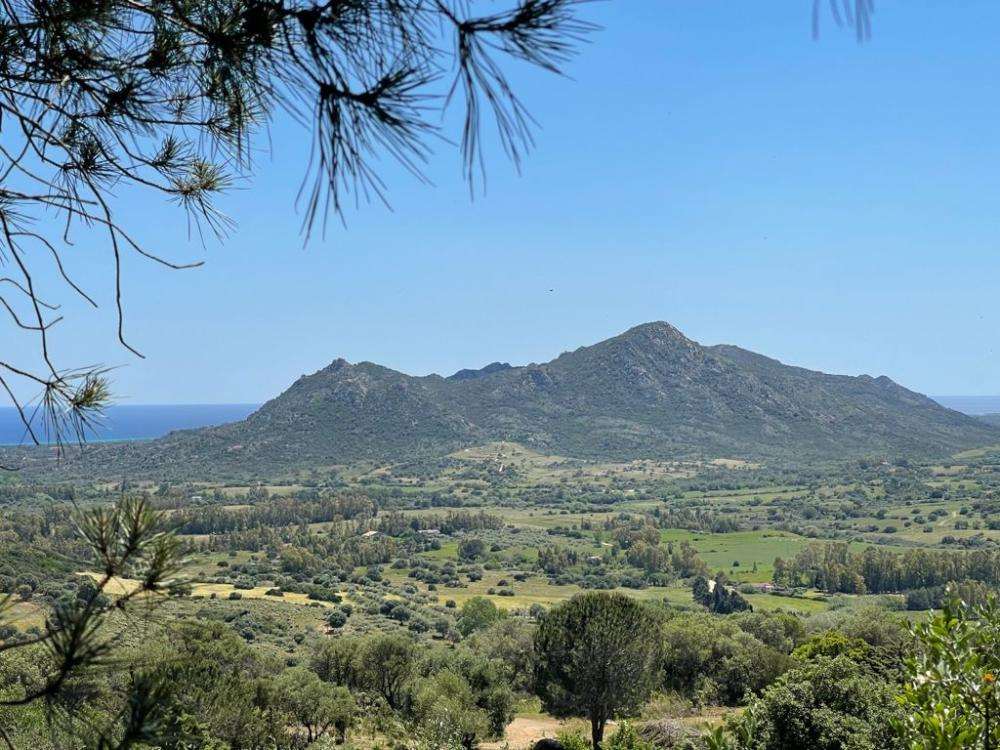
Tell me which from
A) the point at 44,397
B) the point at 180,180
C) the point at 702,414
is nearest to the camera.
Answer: the point at 44,397

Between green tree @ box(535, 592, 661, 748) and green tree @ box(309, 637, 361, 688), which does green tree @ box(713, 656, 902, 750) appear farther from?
green tree @ box(309, 637, 361, 688)

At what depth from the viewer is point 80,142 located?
2.98m

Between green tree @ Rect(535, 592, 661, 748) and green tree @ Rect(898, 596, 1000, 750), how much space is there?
18.1 meters

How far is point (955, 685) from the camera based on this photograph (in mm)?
3811

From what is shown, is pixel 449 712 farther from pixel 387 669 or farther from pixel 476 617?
pixel 476 617

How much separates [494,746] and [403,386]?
500 feet

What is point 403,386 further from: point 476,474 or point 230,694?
point 230,694

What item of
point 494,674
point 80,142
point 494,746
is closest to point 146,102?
point 80,142

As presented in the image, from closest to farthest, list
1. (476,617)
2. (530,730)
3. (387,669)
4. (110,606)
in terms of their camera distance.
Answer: (110,606), (530,730), (387,669), (476,617)

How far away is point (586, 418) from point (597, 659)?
529ft

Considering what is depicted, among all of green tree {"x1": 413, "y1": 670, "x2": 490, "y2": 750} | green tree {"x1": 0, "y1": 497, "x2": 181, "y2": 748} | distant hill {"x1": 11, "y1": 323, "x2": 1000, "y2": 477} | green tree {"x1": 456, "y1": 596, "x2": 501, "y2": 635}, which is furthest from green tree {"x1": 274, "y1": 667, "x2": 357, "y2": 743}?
distant hill {"x1": 11, "y1": 323, "x2": 1000, "y2": 477}

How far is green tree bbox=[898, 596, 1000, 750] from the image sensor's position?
138 inches

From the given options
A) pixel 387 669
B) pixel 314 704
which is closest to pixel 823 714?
pixel 314 704

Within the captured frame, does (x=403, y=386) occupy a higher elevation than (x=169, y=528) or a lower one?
higher
